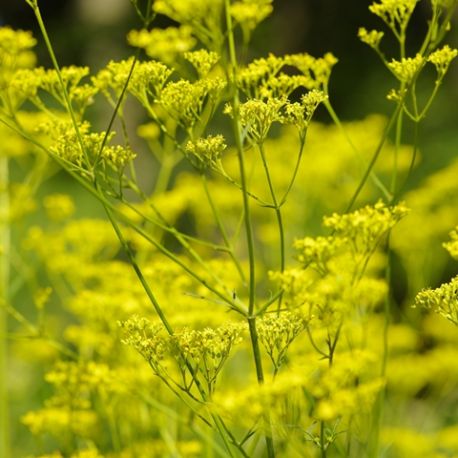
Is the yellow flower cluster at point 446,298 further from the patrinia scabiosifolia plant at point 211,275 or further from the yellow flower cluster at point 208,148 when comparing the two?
the yellow flower cluster at point 208,148

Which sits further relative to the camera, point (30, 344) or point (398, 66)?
point (30, 344)

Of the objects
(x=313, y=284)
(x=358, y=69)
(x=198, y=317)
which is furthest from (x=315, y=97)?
(x=358, y=69)

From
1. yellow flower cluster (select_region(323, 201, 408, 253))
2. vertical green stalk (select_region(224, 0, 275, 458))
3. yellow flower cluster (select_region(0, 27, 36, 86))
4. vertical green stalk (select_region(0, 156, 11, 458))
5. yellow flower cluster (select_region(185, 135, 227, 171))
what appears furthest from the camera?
vertical green stalk (select_region(0, 156, 11, 458))

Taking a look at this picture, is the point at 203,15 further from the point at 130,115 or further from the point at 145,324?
the point at 130,115

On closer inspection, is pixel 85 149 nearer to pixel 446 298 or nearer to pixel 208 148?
pixel 208 148

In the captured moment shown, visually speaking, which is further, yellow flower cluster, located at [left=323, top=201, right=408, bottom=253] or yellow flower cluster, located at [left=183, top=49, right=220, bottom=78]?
yellow flower cluster, located at [left=183, top=49, right=220, bottom=78]

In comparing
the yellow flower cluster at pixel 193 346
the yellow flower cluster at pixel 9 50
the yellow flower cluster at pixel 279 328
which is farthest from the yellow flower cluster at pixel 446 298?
the yellow flower cluster at pixel 9 50

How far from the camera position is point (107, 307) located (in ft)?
9.18

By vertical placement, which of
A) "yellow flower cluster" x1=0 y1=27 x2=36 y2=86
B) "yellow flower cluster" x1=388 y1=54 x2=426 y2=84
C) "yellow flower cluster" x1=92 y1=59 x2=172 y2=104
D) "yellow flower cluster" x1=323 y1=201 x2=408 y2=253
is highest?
"yellow flower cluster" x1=0 y1=27 x2=36 y2=86

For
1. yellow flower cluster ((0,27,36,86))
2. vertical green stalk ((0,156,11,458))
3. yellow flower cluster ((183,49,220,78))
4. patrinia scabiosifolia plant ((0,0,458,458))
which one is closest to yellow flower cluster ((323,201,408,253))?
patrinia scabiosifolia plant ((0,0,458,458))

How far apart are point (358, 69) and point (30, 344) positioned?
25.4 ft

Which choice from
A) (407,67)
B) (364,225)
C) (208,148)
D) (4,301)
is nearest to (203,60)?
(208,148)

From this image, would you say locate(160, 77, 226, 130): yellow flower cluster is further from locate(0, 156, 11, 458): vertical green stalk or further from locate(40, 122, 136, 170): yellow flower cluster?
locate(0, 156, 11, 458): vertical green stalk

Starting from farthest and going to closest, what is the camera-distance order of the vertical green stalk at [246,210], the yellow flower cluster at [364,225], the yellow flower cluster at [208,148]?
the yellow flower cluster at [208,148]
the yellow flower cluster at [364,225]
the vertical green stalk at [246,210]
